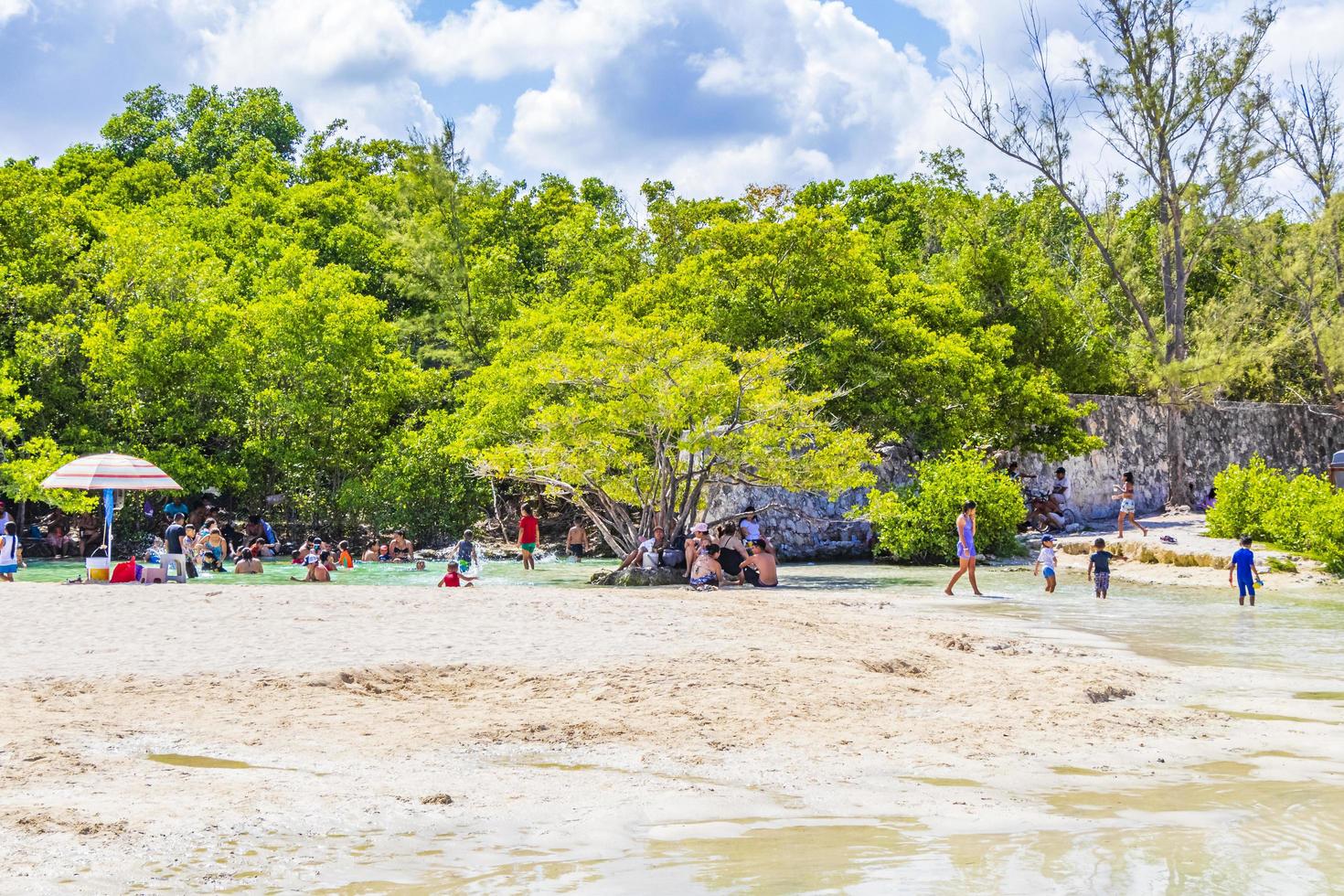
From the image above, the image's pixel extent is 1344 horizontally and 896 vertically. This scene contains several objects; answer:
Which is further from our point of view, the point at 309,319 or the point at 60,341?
the point at 309,319

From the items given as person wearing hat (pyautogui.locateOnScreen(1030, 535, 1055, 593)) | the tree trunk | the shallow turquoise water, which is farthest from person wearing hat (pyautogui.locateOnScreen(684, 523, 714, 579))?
the tree trunk

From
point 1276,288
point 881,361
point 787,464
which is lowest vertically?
point 787,464

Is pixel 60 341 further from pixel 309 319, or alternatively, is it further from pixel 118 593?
pixel 118 593

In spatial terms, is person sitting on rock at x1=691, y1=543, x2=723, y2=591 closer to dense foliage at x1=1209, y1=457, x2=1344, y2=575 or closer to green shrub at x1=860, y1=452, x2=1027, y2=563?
green shrub at x1=860, y1=452, x2=1027, y2=563

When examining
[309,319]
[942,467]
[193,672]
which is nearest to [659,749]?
[193,672]

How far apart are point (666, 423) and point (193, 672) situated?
13.2 meters

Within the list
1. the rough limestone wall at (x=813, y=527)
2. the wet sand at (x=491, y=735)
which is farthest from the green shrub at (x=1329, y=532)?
the wet sand at (x=491, y=735)

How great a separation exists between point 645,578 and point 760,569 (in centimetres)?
200

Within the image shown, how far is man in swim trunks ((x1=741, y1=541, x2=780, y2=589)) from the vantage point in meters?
21.1

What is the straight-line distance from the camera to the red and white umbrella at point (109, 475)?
20.0 m

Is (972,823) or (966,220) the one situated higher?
(966,220)

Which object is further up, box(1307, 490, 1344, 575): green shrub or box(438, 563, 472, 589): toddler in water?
box(1307, 490, 1344, 575): green shrub

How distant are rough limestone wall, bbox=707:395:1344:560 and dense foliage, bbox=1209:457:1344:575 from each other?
23.1ft

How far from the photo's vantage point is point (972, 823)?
20.4 feet
